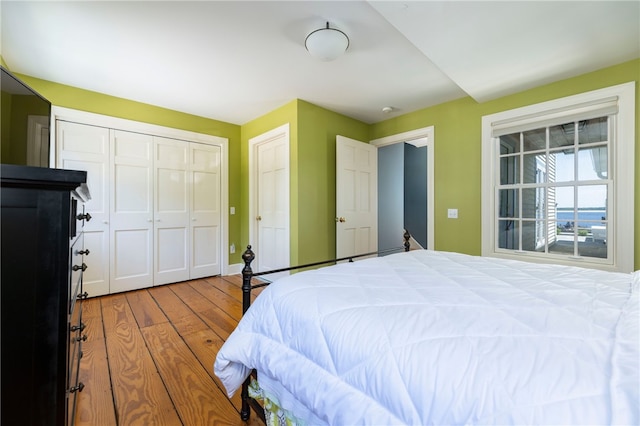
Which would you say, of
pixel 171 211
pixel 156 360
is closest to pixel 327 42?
pixel 156 360

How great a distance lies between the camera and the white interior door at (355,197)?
Result: 11.2 feet

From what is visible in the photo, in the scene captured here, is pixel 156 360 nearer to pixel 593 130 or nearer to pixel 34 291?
pixel 34 291

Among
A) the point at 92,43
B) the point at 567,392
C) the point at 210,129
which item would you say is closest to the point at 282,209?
the point at 210,129

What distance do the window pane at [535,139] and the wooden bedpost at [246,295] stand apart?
3058 millimetres

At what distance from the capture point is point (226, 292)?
3230 mm

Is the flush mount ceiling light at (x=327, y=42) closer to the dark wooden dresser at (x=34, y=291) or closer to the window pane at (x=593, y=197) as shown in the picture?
the dark wooden dresser at (x=34, y=291)

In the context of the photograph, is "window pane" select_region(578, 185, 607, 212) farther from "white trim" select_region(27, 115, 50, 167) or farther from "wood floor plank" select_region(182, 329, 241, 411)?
"white trim" select_region(27, 115, 50, 167)

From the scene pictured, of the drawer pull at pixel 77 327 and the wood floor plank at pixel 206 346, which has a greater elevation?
the drawer pull at pixel 77 327

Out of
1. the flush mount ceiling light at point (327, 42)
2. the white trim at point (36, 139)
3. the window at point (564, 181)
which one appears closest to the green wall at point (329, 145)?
the window at point (564, 181)

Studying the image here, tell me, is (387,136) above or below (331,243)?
above

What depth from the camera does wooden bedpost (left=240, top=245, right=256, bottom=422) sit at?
1.23m

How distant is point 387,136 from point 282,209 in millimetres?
1844

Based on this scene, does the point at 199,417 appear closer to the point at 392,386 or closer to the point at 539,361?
the point at 392,386

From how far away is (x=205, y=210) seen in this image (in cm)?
385
